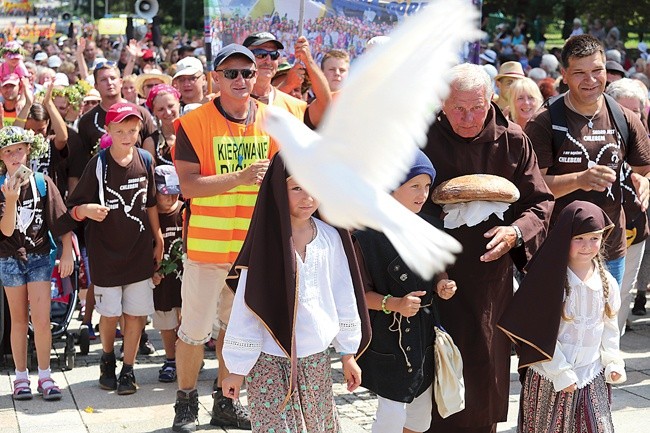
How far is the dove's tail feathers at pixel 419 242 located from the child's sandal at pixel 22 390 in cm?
394

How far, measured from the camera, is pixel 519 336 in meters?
4.95

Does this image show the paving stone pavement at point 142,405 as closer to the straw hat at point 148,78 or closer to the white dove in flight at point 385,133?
the white dove in flight at point 385,133

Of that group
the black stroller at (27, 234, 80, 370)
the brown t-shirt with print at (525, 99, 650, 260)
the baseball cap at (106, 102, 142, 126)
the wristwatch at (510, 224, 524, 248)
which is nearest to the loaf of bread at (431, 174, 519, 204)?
the wristwatch at (510, 224, 524, 248)

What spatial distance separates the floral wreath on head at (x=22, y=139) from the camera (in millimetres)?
6566

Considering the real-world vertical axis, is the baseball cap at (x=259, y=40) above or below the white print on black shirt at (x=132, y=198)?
above

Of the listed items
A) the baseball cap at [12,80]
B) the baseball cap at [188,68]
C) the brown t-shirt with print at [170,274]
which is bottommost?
Result: the brown t-shirt with print at [170,274]

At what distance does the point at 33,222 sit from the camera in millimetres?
6695

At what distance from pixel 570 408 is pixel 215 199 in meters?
2.36

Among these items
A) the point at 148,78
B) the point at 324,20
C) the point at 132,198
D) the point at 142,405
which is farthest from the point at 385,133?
the point at 148,78

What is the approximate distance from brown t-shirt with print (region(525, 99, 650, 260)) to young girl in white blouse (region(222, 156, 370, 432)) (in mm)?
1838

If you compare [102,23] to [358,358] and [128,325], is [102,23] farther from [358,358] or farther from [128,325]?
[358,358]

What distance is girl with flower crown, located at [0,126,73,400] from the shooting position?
6605mm

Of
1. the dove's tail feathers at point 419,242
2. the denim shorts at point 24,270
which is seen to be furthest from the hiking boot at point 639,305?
the dove's tail feathers at point 419,242

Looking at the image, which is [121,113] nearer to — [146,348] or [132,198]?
[132,198]
